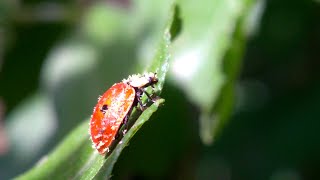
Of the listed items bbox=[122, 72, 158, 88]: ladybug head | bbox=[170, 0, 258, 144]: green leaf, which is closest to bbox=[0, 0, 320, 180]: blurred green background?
bbox=[170, 0, 258, 144]: green leaf

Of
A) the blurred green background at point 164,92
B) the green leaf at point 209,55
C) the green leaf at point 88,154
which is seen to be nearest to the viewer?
the green leaf at point 88,154

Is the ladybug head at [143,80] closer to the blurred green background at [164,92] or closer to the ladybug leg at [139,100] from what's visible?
Answer: the ladybug leg at [139,100]

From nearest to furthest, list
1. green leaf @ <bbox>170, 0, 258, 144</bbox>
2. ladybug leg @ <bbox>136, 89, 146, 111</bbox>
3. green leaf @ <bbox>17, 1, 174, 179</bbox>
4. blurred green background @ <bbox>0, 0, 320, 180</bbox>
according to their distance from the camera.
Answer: green leaf @ <bbox>17, 1, 174, 179</bbox> < ladybug leg @ <bbox>136, 89, 146, 111</bbox> < green leaf @ <bbox>170, 0, 258, 144</bbox> < blurred green background @ <bbox>0, 0, 320, 180</bbox>

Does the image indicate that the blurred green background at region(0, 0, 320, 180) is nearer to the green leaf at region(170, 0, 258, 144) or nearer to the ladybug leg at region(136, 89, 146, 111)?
the green leaf at region(170, 0, 258, 144)

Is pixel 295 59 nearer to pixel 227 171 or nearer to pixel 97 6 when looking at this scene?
pixel 227 171

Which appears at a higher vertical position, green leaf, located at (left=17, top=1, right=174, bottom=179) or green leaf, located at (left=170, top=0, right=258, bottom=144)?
green leaf, located at (left=170, top=0, right=258, bottom=144)

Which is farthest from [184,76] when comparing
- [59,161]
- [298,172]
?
[298,172]

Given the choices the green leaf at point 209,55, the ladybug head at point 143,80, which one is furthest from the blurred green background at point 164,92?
the ladybug head at point 143,80

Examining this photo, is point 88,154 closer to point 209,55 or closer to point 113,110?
point 113,110
